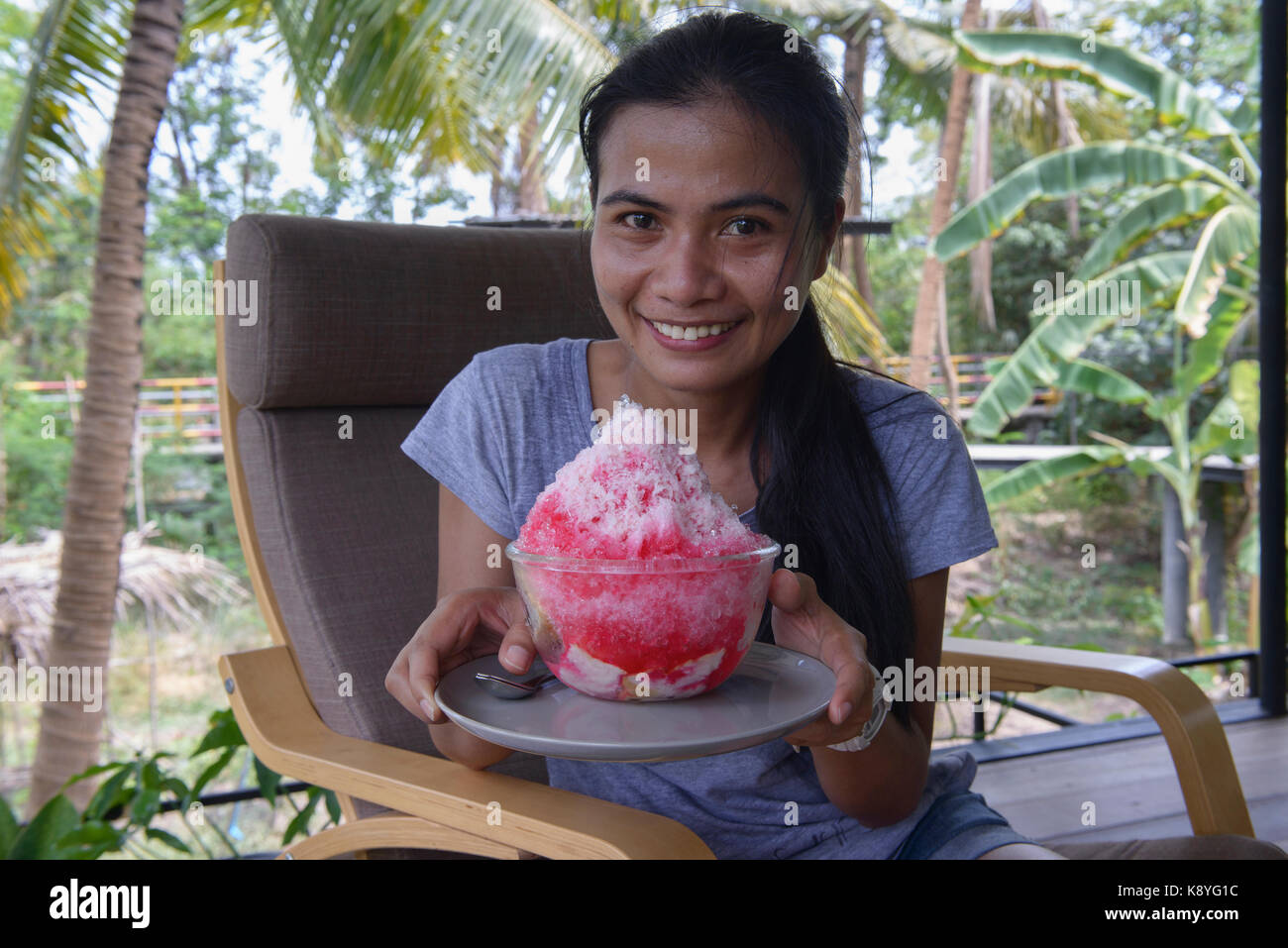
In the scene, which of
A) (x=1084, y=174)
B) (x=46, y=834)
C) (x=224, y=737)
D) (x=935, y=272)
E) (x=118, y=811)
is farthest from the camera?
(x=935, y=272)

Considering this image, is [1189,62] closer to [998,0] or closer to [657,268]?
[998,0]

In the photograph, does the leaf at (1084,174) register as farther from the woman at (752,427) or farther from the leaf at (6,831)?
the leaf at (6,831)

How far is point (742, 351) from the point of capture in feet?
3.14

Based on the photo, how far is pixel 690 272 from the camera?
90 centimetres

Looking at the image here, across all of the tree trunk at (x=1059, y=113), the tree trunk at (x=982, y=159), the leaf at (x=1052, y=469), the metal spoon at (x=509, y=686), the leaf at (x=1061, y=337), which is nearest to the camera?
the metal spoon at (x=509, y=686)

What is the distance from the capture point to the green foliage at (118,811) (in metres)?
1.59

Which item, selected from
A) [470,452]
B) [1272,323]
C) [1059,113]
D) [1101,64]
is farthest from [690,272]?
[1059,113]

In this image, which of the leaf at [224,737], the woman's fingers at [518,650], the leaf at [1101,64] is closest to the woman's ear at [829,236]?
the woman's fingers at [518,650]

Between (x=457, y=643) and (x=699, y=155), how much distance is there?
1.60ft

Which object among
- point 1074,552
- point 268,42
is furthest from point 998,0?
point 268,42

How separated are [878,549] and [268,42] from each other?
17.3 ft

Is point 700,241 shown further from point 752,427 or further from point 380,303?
point 380,303

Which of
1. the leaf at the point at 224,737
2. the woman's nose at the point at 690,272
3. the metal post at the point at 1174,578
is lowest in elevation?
the metal post at the point at 1174,578

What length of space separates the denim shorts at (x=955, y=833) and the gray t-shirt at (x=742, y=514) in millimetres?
15
